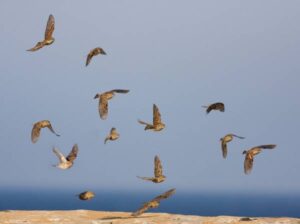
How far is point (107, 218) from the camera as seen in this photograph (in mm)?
31766

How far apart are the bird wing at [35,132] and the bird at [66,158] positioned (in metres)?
0.88

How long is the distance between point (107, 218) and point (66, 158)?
2812 mm

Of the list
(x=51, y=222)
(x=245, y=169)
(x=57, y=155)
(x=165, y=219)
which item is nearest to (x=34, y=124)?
(x=57, y=155)

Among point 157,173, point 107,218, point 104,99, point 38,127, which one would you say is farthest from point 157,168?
point 38,127

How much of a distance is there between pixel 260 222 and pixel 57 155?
24.9 ft

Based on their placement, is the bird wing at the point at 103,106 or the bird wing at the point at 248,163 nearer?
the bird wing at the point at 248,163

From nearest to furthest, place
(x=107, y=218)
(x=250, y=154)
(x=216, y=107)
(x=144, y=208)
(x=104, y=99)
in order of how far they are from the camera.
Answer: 1. (x=250, y=154)
2. (x=144, y=208)
3. (x=216, y=107)
4. (x=104, y=99)
5. (x=107, y=218)

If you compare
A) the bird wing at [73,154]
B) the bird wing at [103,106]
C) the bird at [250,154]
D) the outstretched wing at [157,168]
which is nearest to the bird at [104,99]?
the bird wing at [103,106]

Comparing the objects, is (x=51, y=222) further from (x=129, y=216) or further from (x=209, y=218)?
(x=209, y=218)

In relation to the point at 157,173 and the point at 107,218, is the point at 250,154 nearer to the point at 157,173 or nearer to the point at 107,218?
the point at 157,173

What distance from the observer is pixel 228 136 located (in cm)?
3064

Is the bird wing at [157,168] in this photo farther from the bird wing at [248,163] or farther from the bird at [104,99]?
the bird wing at [248,163]

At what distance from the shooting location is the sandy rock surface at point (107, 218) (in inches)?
1188

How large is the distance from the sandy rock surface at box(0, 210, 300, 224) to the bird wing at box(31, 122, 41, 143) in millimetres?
3095
